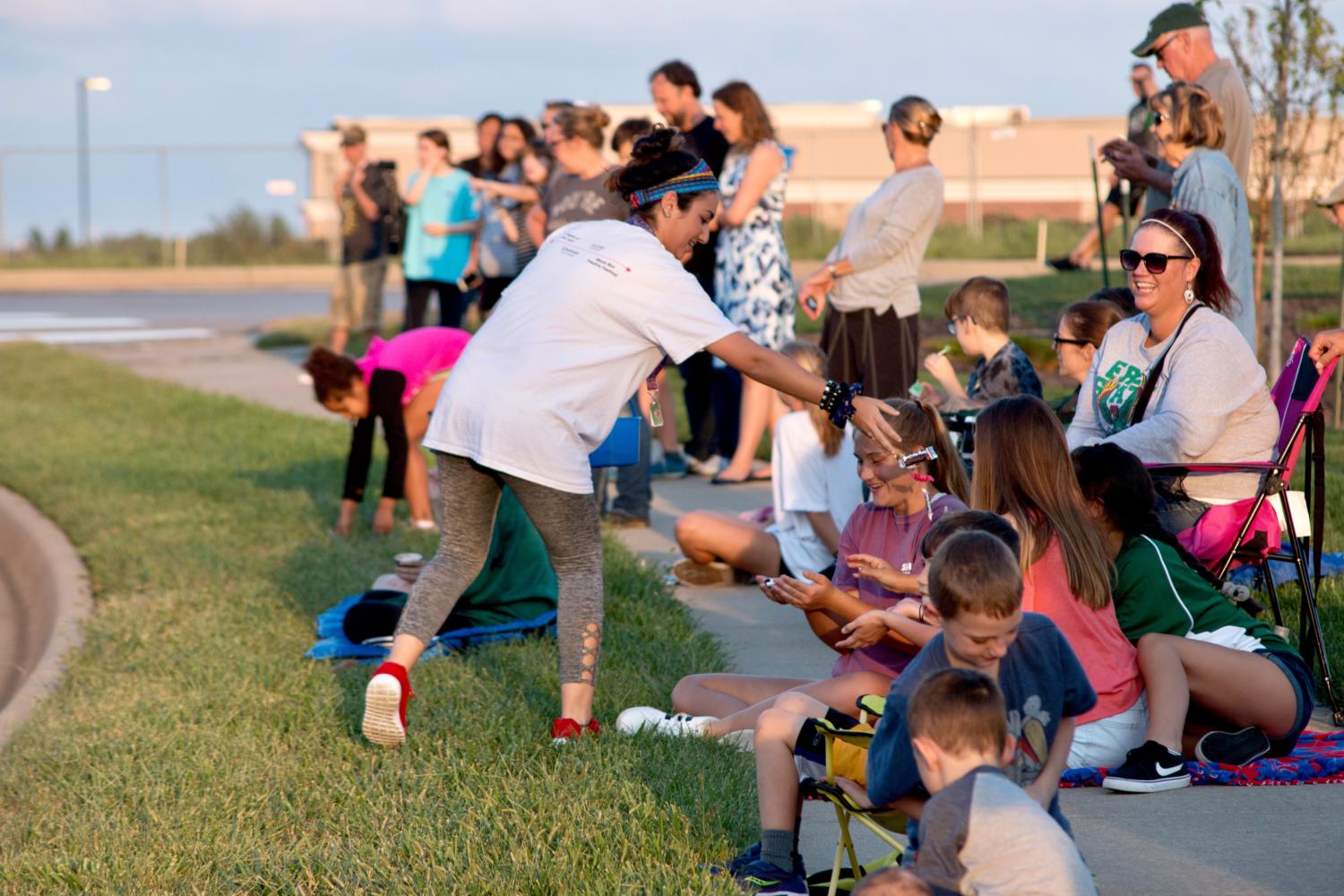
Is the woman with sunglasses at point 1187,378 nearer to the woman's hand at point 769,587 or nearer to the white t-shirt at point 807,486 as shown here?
the white t-shirt at point 807,486

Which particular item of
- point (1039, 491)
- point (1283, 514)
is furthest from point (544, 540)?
point (1283, 514)

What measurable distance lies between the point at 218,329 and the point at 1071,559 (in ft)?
66.5

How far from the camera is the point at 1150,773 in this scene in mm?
4262

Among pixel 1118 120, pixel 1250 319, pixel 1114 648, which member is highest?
pixel 1118 120

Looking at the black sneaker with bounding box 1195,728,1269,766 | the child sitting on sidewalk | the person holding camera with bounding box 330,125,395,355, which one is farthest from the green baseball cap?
the person holding camera with bounding box 330,125,395,355

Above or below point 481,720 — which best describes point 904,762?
above

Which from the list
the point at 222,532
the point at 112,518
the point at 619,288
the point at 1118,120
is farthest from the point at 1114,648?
the point at 1118,120

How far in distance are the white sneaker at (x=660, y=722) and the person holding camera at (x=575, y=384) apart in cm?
14

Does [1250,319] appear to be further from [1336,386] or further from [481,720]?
[1336,386]

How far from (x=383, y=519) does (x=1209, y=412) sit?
15.0 ft

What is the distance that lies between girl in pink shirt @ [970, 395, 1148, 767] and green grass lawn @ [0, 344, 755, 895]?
39.5 inches

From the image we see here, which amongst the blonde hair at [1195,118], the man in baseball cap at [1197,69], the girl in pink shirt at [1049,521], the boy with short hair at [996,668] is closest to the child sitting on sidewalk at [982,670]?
the boy with short hair at [996,668]

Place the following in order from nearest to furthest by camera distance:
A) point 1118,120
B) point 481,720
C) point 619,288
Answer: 1. point 619,288
2. point 481,720
3. point 1118,120

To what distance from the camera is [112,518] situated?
938 cm
